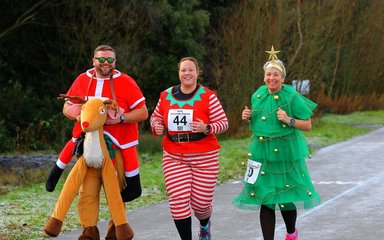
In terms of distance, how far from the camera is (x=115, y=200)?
8305mm

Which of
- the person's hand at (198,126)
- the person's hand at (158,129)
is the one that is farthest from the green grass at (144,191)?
the person's hand at (198,126)

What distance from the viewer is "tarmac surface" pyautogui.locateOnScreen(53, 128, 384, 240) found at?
965 cm

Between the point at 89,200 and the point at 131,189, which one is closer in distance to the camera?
the point at 89,200

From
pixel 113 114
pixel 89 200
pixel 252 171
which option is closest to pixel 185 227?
pixel 252 171

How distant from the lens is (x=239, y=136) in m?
23.0

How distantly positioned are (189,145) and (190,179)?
32cm

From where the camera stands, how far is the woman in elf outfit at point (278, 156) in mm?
8430

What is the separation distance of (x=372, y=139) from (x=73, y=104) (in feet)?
47.1

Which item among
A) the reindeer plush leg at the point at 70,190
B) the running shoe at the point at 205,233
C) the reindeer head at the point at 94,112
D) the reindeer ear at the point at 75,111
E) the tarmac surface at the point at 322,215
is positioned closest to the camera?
the reindeer head at the point at 94,112

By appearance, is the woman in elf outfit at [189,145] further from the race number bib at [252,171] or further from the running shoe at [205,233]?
the race number bib at [252,171]

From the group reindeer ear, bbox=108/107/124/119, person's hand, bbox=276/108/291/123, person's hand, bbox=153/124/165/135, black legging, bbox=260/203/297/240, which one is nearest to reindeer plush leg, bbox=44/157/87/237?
reindeer ear, bbox=108/107/124/119

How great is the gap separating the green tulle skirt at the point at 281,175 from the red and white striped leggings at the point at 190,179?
371 millimetres

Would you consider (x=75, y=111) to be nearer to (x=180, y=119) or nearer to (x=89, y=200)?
(x=89, y=200)

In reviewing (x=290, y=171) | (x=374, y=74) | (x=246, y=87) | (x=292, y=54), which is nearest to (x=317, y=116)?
(x=292, y=54)
